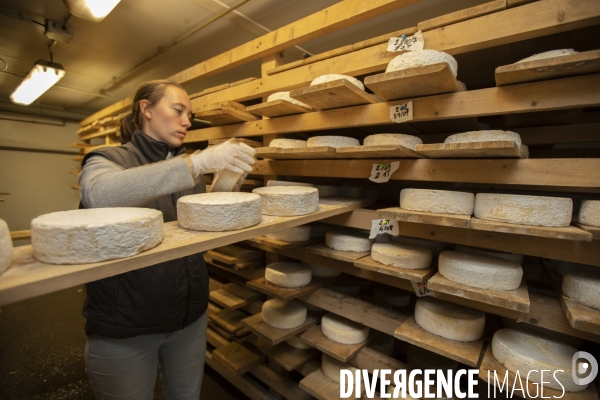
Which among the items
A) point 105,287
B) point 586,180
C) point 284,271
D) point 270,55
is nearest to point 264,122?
point 270,55

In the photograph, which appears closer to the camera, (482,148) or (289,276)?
(482,148)

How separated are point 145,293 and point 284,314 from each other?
1078 mm

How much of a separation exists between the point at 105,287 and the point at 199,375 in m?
0.89

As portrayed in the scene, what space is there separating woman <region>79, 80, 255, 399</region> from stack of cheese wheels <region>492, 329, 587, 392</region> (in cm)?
155

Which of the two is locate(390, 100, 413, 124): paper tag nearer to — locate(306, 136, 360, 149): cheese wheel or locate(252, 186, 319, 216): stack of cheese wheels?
locate(306, 136, 360, 149): cheese wheel

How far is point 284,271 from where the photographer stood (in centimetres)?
212

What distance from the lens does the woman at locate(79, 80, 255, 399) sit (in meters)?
1.13

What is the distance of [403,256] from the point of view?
158 cm

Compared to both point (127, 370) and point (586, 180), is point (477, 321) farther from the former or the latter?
point (127, 370)

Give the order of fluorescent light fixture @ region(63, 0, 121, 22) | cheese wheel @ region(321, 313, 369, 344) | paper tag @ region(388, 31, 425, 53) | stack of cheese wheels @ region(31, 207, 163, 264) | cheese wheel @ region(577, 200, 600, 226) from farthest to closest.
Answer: fluorescent light fixture @ region(63, 0, 121, 22) → cheese wheel @ region(321, 313, 369, 344) → paper tag @ region(388, 31, 425, 53) → cheese wheel @ region(577, 200, 600, 226) → stack of cheese wheels @ region(31, 207, 163, 264)

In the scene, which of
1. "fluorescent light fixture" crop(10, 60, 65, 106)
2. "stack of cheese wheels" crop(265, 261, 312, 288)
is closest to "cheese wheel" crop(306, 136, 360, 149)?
"stack of cheese wheels" crop(265, 261, 312, 288)

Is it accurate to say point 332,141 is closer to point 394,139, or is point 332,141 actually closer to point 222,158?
point 394,139

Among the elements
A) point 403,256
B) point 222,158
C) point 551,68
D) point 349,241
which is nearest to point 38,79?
point 222,158

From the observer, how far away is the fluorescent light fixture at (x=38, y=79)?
3559mm
